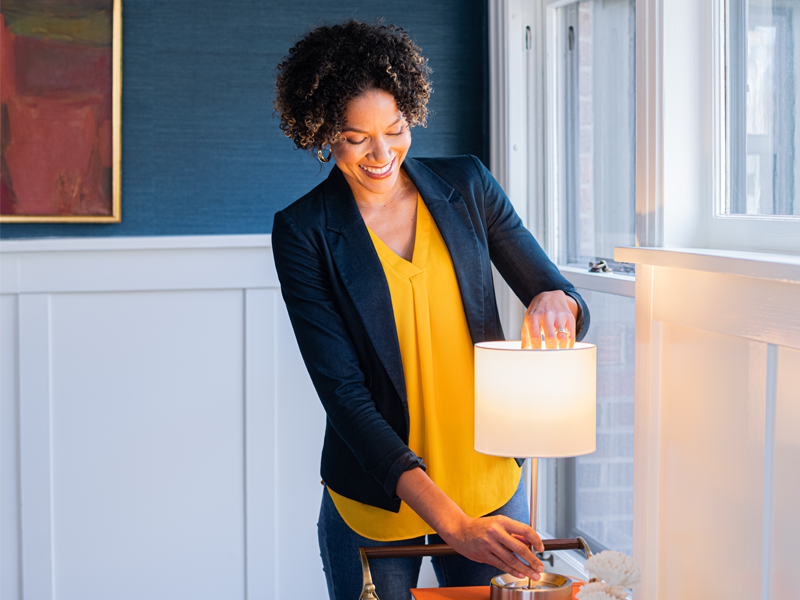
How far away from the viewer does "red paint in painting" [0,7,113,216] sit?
222 cm

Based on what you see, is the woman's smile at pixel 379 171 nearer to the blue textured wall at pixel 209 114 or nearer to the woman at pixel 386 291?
the woman at pixel 386 291

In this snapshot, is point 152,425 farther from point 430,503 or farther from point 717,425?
point 717,425

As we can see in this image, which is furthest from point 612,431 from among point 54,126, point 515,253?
point 54,126

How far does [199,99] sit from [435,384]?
1.38 metres

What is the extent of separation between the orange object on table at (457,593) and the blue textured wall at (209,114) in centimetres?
145

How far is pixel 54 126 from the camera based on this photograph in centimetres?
225

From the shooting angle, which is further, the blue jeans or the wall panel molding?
the wall panel molding

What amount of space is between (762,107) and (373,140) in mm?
621

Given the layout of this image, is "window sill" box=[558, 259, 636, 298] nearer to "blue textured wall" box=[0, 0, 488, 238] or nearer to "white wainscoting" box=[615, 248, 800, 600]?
"white wainscoting" box=[615, 248, 800, 600]

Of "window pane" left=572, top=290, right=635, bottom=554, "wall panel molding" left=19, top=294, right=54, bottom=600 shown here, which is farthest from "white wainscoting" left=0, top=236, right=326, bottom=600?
"window pane" left=572, top=290, right=635, bottom=554

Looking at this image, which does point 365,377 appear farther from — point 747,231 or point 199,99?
point 199,99

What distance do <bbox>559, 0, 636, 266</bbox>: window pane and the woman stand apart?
54 centimetres

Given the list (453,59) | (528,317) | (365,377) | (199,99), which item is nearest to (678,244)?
(528,317)

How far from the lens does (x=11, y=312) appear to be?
2.26 meters
